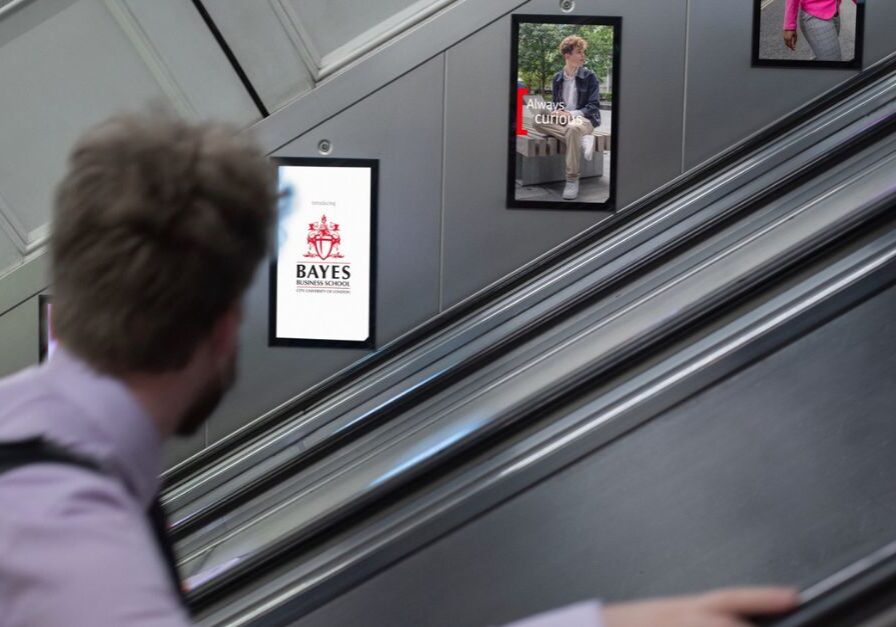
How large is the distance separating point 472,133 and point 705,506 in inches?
154

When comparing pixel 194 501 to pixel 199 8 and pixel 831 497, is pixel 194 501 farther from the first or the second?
pixel 831 497

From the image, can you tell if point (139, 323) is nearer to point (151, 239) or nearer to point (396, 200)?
point (151, 239)

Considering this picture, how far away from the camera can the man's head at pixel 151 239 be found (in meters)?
0.79

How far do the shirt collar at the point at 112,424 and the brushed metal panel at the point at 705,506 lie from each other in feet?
3.59

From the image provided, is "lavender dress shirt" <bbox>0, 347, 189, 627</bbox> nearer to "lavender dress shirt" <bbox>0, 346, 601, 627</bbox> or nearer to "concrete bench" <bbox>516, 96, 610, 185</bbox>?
"lavender dress shirt" <bbox>0, 346, 601, 627</bbox>

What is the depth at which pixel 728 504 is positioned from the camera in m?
1.71

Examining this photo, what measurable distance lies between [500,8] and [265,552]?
3838 mm

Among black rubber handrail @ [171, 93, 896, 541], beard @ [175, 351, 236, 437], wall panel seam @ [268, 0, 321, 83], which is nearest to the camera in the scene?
beard @ [175, 351, 236, 437]

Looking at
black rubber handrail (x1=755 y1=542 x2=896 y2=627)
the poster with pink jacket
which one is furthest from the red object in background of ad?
black rubber handrail (x1=755 y1=542 x2=896 y2=627)

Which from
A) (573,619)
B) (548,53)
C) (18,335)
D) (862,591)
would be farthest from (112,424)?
(18,335)

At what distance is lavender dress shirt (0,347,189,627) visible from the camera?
66cm

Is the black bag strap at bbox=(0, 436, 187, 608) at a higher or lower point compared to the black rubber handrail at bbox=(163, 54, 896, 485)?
higher

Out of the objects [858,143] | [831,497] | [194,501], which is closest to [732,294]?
[831,497]

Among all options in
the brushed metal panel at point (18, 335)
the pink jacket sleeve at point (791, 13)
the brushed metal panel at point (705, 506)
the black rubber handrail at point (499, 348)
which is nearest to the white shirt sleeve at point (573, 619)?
the brushed metal panel at point (705, 506)
